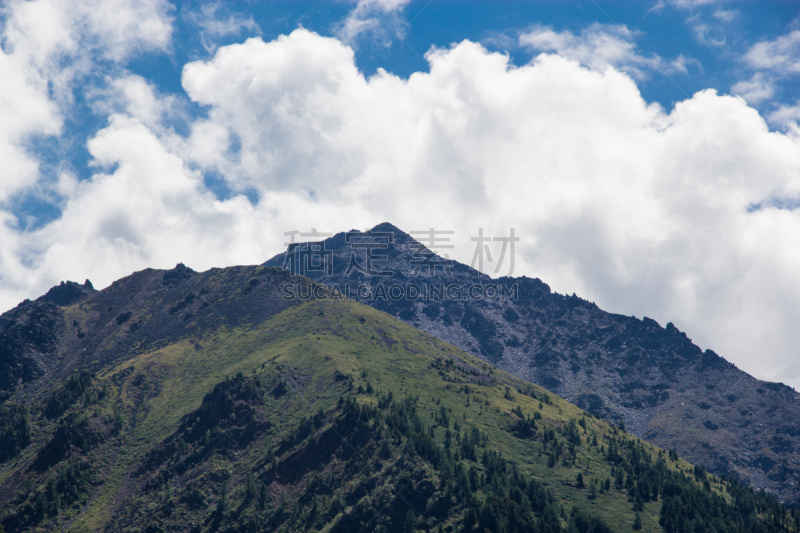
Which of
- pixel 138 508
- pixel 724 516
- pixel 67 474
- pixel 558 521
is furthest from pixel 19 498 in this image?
pixel 724 516

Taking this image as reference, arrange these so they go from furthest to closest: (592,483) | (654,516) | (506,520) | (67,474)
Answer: (67,474)
(592,483)
(654,516)
(506,520)

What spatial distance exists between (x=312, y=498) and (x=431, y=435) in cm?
4358

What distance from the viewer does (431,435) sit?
19825 centimetres

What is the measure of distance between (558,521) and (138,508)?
→ 126 meters

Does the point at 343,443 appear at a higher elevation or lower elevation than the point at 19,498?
higher

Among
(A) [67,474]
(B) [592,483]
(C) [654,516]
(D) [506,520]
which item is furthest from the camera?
(A) [67,474]

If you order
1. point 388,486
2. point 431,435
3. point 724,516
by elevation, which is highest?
point 431,435

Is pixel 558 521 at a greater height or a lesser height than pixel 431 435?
lesser

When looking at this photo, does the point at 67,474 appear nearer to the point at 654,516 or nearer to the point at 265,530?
the point at 265,530

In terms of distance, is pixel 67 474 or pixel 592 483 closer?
pixel 592 483

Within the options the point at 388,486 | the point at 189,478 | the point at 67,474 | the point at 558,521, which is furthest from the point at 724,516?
the point at 67,474

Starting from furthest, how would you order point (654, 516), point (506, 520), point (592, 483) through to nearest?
point (592, 483) → point (654, 516) → point (506, 520)

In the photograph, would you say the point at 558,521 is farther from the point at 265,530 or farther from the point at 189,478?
the point at 189,478

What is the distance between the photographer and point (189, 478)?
649ft
